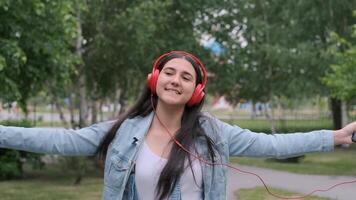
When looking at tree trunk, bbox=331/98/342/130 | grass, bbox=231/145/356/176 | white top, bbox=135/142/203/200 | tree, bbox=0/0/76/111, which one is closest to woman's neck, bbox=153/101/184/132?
white top, bbox=135/142/203/200

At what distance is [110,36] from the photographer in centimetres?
1445

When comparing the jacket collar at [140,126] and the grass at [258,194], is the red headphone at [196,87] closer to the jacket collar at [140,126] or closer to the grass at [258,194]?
the jacket collar at [140,126]

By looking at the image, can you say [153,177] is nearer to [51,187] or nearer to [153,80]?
[153,80]

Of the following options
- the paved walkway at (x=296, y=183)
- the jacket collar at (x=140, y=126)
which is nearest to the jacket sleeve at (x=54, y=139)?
the jacket collar at (x=140, y=126)

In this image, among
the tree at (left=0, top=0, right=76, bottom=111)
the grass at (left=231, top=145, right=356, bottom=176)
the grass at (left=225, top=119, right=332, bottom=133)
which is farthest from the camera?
the grass at (left=225, top=119, right=332, bottom=133)

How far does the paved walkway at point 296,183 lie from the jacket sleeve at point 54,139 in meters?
7.70

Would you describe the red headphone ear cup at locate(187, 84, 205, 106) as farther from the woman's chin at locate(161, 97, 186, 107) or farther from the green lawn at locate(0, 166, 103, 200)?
the green lawn at locate(0, 166, 103, 200)

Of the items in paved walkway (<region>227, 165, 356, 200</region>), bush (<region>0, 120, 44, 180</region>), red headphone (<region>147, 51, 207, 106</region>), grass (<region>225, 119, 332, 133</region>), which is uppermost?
red headphone (<region>147, 51, 207, 106</region>)

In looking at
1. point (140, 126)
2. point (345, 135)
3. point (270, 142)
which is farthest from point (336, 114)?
point (140, 126)

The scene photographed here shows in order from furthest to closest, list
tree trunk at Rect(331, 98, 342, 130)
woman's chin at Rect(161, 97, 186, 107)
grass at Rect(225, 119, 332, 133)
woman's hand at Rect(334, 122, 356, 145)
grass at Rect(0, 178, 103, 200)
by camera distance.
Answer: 1. grass at Rect(225, 119, 332, 133)
2. tree trunk at Rect(331, 98, 342, 130)
3. grass at Rect(0, 178, 103, 200)
4. woman's hand at Rect(334, 122, 356, 145)
5. woman's chin at Rect(161, 97, 186, 107)

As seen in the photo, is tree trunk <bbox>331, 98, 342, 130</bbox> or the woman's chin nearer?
the woman's chin

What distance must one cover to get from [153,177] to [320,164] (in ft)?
52.5

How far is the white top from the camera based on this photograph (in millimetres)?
2488

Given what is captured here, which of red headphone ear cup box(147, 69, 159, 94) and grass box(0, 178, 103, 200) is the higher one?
red headphone ear cup box(147, 69, 159, 94)
